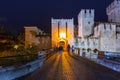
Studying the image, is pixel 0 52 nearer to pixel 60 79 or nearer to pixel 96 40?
pixel 60 79

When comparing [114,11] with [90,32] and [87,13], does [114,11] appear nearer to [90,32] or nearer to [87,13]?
[87,13]

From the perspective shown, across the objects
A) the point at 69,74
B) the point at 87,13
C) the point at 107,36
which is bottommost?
the point at 69,74

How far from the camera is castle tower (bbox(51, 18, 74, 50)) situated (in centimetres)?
8469

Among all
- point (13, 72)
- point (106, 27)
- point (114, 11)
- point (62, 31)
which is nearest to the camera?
point (13, 72)

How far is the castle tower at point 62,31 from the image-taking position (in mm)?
84688

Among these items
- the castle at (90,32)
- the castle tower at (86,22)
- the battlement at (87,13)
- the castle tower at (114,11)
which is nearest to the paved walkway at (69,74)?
the castle at (90,32)

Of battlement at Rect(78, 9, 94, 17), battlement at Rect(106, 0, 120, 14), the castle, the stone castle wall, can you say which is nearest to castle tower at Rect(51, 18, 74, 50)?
the castle

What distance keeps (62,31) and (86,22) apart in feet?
27.7

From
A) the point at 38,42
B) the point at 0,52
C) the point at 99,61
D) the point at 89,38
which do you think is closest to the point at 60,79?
the point at 0,52

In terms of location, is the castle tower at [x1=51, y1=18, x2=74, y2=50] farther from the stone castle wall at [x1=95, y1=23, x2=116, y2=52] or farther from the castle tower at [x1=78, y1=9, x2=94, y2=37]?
the stone castle wall at [x1=95, y1=23, x2=116, y2=52]

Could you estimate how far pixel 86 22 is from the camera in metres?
80.1

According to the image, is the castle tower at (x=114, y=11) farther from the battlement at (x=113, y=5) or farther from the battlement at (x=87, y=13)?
the battlement at (x=87, y=13)

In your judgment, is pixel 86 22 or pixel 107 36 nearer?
pixel 107 36

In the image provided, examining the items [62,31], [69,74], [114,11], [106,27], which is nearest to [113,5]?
[114,11]
